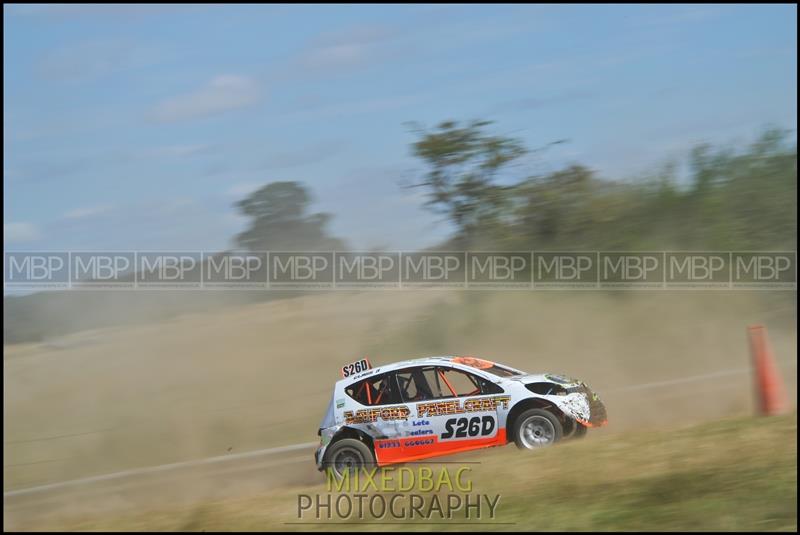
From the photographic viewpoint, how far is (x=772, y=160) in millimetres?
16922

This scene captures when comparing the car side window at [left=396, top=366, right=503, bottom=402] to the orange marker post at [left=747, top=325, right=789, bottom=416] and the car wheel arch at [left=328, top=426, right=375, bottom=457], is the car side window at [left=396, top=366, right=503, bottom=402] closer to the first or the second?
the car wheel arch at [left=328, top=426, right=375, bottom=457]

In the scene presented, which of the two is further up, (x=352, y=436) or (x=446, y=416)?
(x=446, y=416)

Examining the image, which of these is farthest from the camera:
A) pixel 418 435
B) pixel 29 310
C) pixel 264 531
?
pixel 29 310

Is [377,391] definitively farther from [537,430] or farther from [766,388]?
[766,388]

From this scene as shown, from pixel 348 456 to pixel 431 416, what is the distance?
95 centimetres

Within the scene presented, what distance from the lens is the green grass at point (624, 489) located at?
6.22 meters

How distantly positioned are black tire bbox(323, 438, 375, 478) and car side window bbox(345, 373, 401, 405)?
44cm

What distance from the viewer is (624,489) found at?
691 centimetres

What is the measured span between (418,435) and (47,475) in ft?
19.5

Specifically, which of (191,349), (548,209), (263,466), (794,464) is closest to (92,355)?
(191,349)

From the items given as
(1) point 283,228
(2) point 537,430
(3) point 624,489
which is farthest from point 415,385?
(1) point 283,228

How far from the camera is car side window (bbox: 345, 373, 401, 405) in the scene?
25.9ft

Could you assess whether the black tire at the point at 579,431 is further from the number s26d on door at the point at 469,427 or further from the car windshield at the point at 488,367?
the car windshield at the point at 488,367

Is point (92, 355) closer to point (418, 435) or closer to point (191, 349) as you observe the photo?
point (191, 349)
